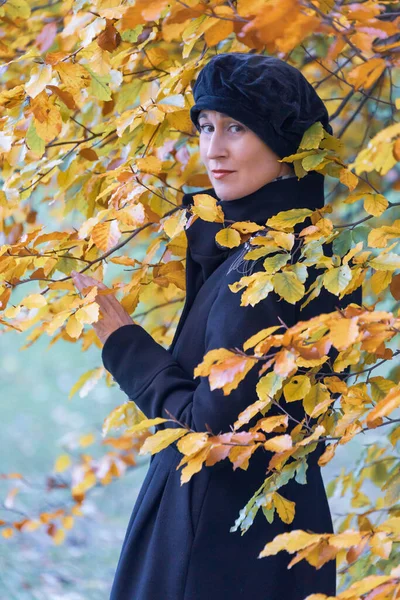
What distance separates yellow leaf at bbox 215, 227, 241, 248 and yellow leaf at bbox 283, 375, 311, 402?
0.86 feet

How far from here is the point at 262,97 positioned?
1490 mm

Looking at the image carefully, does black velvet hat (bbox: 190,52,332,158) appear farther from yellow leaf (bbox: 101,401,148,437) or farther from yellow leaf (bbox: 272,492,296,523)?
yellow leaf (bbox: 101,401,148,437)

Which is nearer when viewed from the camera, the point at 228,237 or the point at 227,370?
the point at 227,370

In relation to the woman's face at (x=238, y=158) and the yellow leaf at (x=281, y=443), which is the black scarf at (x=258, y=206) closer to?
the woman's face at (x=238, y=158)

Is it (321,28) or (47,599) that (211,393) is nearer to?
(321,28)

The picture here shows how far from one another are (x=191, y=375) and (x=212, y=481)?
0.20 m

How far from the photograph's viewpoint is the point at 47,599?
446 cm

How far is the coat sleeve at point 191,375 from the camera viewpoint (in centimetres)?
139

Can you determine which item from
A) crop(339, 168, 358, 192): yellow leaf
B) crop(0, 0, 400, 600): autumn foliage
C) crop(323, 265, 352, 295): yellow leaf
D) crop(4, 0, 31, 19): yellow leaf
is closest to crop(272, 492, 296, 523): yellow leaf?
crop(0, 0, 400, 600): autumn foliage

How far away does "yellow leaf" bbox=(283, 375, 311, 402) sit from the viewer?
4.39ft

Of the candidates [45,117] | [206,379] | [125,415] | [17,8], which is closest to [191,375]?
[206,379]

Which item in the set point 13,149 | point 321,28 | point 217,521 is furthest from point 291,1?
point 13,149

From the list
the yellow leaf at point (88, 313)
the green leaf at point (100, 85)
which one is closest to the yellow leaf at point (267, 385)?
the yellow leaf at point (88, 313)

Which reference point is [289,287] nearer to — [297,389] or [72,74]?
[297,389]
